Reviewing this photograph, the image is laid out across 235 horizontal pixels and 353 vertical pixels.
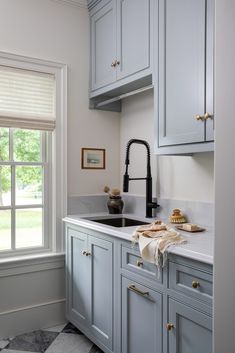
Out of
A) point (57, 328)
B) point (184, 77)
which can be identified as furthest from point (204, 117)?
point (57, 328)

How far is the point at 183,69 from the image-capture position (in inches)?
76.6

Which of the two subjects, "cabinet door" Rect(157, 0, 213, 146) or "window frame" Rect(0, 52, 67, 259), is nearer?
"cabinet door" Rect(157, 0, 213, 146)

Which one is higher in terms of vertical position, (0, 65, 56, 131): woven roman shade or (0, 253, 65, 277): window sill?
(0, 65, 56, 131): woven roman shade

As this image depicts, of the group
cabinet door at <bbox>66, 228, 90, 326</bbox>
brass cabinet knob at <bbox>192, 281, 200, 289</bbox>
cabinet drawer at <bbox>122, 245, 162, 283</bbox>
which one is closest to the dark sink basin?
cabinet door at <bbox>66, 228, 90, 326</bbox>

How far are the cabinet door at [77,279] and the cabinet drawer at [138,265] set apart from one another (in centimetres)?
53

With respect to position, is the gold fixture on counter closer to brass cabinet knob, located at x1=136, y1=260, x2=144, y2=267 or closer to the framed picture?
brass cabinet knob, located at x1=136, y1=260, x2=144, y2=267

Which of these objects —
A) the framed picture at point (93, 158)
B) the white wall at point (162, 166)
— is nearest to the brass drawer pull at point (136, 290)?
the white wall at point (162, 166)

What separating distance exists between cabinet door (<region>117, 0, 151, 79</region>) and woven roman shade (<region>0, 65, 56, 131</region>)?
647mm

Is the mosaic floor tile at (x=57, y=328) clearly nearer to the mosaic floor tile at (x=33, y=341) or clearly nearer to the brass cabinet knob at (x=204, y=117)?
the mosaic floor tile at (x=33, y=341)

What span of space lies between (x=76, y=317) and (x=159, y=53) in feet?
6.53

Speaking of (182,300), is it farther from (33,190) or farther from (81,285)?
(33,190)

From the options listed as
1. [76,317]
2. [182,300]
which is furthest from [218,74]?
[76,317]

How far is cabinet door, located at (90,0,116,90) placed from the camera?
2631mm

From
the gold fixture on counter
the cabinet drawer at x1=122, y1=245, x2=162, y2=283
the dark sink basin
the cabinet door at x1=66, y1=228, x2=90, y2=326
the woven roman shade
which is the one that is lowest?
the cabinet door at x1=66, y1=228, x2=90, y2=326
